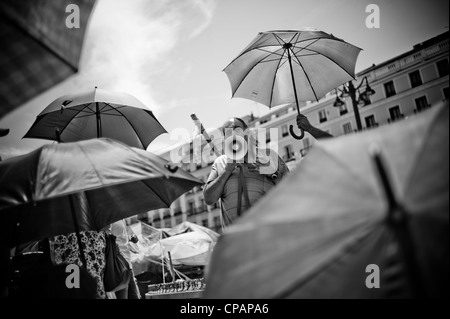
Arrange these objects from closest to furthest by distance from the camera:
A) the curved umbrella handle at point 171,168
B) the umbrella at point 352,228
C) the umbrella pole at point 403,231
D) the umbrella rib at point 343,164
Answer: the umbrella pole at point 403,231 → the umbrella at point 352,228 → the umbrella rib at point 343,164 → the curved umbrella handle at point 171,168

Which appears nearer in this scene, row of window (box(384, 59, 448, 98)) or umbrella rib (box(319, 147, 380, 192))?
umbrella rib (box(319, 147, 380, 192))

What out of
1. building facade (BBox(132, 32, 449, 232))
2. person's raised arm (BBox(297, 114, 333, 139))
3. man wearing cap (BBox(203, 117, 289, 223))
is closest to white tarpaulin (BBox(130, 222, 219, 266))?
man wearing cap (BBox(203, 117, 289, 223))

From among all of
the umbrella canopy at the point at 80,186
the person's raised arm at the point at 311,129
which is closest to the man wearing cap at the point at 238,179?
the umbrella canopy at the point at 80,186

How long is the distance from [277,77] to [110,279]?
3.75 metres

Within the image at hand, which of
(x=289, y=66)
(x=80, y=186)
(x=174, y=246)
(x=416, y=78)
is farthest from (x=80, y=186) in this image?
(x=416, y=78)

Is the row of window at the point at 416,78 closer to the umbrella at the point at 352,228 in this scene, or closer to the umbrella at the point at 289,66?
the umbrella at the point at 289,66

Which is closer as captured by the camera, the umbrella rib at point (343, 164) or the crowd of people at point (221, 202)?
the umbrella rib at point (343, 164)

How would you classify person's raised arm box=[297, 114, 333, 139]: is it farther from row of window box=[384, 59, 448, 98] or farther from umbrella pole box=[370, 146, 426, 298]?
row of window box=[384, 59, 448, 98]

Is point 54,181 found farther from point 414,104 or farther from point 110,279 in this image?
point 414,104

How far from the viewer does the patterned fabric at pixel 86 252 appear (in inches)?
136

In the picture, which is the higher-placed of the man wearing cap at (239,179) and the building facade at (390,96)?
the building facade at (390,96)

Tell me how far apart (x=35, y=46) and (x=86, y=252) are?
2.24m

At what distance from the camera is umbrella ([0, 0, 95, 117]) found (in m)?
2.19

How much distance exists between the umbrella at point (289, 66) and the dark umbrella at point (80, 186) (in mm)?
2379
